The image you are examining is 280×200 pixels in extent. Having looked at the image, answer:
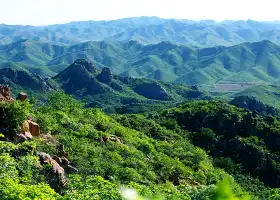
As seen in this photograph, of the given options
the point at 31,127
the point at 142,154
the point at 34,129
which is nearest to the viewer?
the point at 31,127

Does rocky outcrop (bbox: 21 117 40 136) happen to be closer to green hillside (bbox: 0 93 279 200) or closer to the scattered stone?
the scattered stone

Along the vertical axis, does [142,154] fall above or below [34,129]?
below

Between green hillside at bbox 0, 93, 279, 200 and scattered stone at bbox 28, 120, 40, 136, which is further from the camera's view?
scattered stone at bbox 28, 120, 40, 136

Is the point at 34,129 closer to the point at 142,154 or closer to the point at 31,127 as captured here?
the point at 31,127

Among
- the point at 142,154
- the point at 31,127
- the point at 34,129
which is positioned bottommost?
the point at 142,154

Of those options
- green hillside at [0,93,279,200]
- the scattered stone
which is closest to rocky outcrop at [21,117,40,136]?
the scattered stone

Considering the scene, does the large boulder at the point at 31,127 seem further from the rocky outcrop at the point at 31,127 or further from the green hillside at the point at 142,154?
the green hillside at the point at 142,154

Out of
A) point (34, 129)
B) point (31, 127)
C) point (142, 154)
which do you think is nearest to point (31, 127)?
point (31, 127)

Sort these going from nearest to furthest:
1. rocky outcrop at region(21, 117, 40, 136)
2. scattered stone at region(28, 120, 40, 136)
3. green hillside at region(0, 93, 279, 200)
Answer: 1. green hillside at region(0, 93, 279, 200)
2. rocky outcrop at region(21, 117, 40, 136)
3. scattered stone at region(28, 120, 40, 136)

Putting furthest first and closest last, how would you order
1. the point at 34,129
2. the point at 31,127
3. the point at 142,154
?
the point at 142,154 → the point at 34,129 → the point at 31,127

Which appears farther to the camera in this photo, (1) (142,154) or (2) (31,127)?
(1) (142,154)

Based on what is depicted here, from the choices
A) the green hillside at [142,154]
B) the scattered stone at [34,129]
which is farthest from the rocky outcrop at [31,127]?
the green hillside at [142,154]

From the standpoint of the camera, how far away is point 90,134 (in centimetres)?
5869

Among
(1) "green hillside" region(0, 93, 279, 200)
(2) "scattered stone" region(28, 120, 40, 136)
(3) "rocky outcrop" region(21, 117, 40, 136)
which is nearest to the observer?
(1) "green hillside" region(0, 93, 279, 200)
